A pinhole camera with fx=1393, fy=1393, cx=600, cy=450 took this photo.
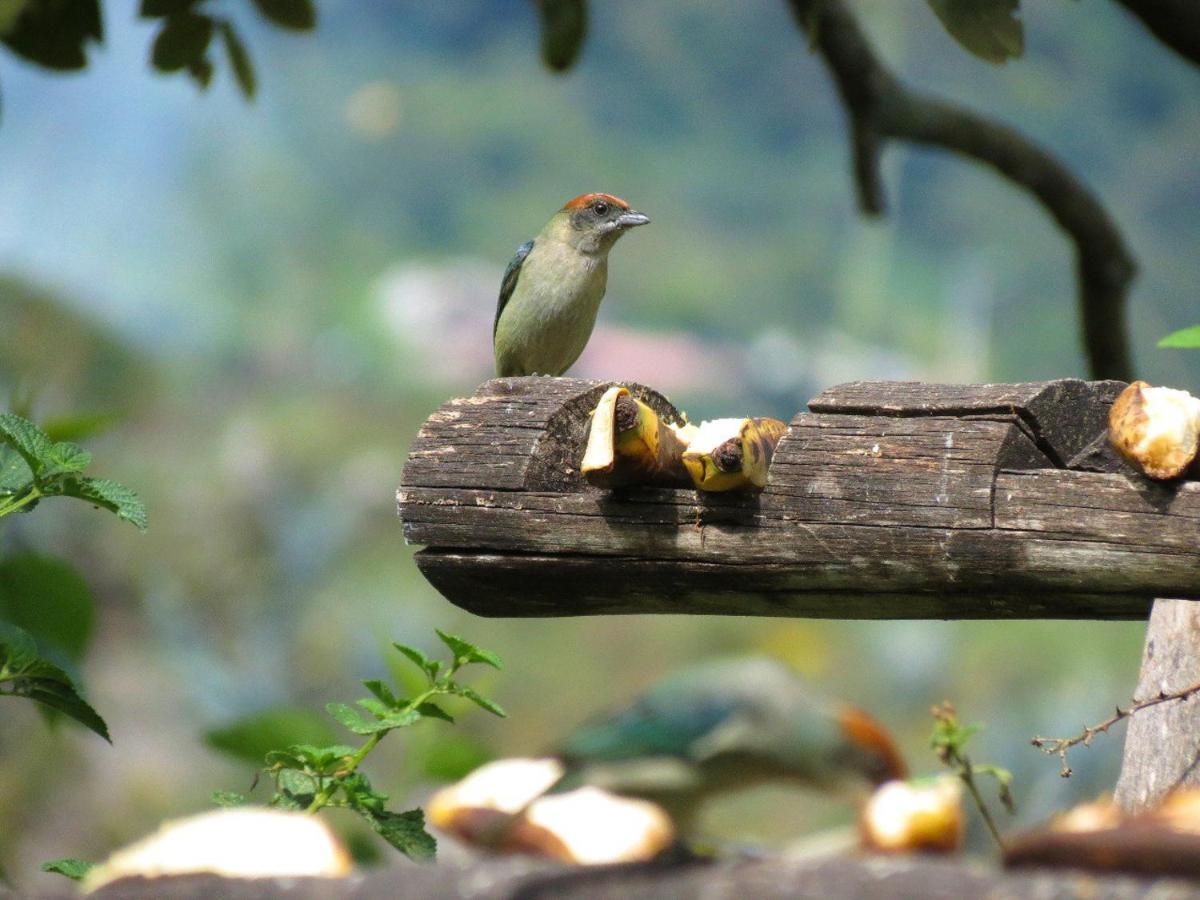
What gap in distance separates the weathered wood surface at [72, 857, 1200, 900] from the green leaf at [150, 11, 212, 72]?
2.00 metres

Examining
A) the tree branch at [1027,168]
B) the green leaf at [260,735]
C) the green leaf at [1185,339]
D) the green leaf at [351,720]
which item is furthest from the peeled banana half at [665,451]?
the tree branch at [1027,168]

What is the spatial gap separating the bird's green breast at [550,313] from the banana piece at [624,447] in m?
1.54

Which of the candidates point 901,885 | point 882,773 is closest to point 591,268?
point 882,773

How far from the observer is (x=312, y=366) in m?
7.67

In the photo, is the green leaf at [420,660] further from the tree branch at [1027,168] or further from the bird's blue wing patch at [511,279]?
the tree branch at [1027,168]

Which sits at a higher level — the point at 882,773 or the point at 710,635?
the point at 710,635

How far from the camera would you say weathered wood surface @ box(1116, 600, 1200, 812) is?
1.72 m

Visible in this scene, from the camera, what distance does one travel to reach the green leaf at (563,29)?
289cm

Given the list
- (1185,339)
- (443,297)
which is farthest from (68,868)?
(443,297)

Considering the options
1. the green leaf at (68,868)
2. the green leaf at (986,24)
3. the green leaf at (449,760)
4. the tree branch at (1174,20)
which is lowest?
the green leaf at (68,868)

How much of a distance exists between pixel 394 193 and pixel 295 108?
0.74 m

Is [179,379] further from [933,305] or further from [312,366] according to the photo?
[933,305]

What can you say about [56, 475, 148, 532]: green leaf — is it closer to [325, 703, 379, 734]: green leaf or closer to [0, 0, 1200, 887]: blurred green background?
[325, 703, 379, 734]: green leaf

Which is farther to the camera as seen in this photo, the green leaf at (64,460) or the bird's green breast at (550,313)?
the bird's green breast at (550,313)
